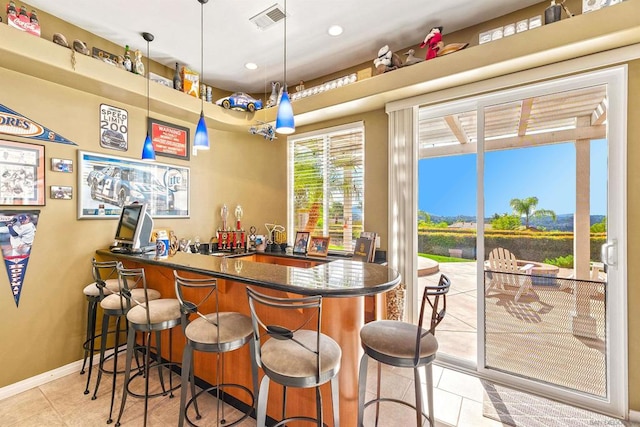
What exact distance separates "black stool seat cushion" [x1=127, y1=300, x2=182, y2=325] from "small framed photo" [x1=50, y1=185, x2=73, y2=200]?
144 centimetres

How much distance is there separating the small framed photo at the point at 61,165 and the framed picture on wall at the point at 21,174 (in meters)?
0.07

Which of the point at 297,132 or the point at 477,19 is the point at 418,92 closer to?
the point at 477,19

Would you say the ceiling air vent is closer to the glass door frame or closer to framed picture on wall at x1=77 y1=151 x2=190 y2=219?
framed picture on wall at x1=77 y1=151 x2=190 y2=219

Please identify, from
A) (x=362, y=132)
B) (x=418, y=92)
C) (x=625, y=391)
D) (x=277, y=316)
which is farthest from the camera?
(x=362, y=132)

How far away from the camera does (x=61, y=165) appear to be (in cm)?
260

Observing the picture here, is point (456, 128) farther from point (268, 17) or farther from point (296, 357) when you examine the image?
point (296, 357)

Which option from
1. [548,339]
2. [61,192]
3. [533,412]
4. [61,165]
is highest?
[61,165]

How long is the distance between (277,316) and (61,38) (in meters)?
2.93

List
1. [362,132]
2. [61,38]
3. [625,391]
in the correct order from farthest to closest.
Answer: [362,132], [61,38], [625,391]

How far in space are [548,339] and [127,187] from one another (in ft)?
14.2

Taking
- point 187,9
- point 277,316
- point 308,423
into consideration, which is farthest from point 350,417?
point 187,9

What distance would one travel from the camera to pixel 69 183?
2.66 m

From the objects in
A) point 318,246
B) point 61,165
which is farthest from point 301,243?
point 61,165

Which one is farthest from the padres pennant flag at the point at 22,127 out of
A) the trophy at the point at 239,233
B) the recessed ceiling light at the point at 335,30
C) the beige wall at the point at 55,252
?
the recessed ceiling light at the point at 335,30
